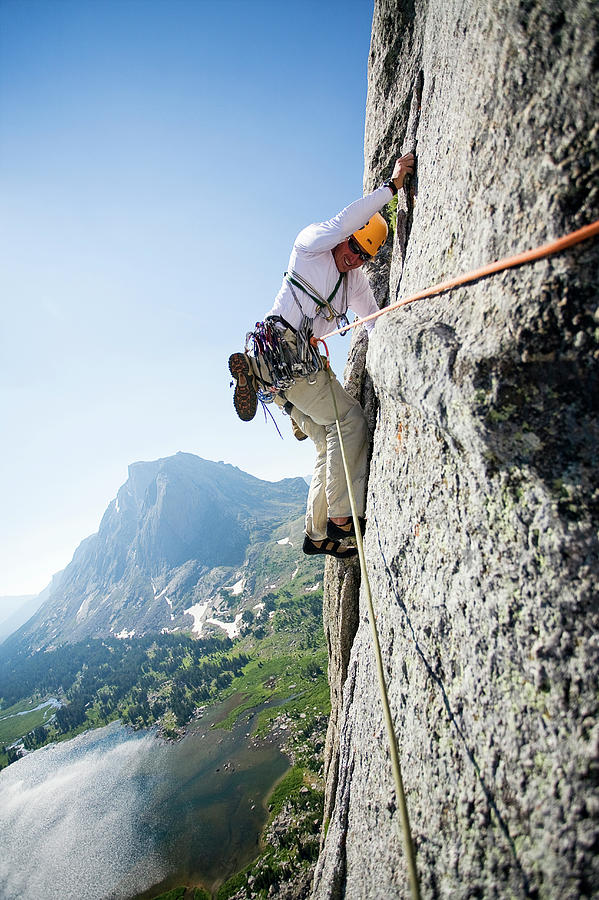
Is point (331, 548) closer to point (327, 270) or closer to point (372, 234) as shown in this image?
point (327, 270)

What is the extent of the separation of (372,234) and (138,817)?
3237 inches

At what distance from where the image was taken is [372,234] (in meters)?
5.28

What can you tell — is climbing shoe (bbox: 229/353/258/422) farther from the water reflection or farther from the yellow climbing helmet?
the water reflection

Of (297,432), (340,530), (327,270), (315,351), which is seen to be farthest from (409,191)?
(340,530)

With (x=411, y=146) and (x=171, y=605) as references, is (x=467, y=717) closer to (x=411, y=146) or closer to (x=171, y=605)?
(x=411, y=146)

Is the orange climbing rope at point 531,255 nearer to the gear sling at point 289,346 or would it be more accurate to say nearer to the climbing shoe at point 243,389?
the gear sling at point 289,346

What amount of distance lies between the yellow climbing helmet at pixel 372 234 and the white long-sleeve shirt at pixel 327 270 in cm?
29

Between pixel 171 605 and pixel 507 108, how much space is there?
727 feet

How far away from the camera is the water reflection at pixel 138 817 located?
46250mm

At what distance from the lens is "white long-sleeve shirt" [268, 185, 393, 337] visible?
191 inches

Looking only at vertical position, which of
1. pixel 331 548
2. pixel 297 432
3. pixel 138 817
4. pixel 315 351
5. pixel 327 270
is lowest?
pixel 138 817

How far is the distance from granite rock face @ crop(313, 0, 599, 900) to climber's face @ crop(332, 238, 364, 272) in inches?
67.1

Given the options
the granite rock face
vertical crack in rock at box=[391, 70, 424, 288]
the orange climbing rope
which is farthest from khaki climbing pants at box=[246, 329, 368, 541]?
the orange climbing rope

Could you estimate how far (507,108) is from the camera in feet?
7.80
